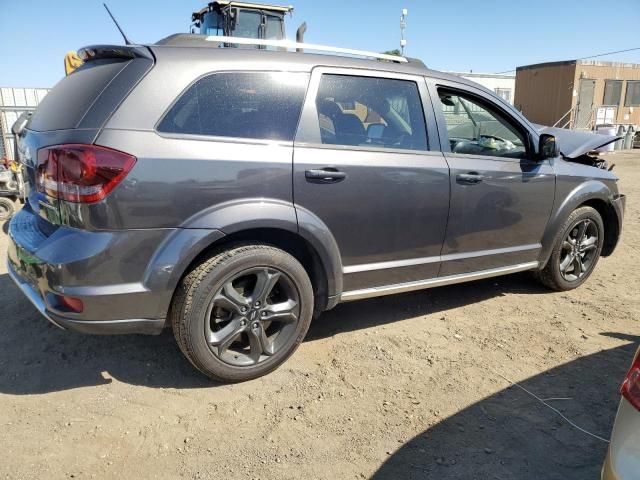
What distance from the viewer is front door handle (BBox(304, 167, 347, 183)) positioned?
2.82 m

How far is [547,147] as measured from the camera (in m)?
3.80

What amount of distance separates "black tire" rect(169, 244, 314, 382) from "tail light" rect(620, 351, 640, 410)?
69.5 inches

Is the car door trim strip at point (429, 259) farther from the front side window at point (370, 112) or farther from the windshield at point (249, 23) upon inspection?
the windshield at point (249, 23)

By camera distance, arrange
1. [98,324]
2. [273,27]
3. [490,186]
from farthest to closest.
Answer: [273,27], [490,186], [98,324]

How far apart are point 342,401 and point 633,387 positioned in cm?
156

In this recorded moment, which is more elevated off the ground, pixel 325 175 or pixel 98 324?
pixel 325 175

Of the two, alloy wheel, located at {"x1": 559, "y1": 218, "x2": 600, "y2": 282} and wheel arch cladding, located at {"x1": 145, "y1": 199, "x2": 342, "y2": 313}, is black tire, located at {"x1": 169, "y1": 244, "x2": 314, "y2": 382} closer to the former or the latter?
wheel arch cladding, located at {"x1": 145, "y1": 199, "x2": 342, "y2": 313}

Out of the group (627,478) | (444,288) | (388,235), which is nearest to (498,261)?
(444,288)

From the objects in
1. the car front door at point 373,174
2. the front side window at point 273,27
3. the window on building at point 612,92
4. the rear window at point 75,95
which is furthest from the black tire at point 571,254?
the window on building at point 612,92

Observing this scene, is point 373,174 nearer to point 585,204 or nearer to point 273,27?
→ point 585,204

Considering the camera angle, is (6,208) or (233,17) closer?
(6,208)

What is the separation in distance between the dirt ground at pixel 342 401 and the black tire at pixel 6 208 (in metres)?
4.62

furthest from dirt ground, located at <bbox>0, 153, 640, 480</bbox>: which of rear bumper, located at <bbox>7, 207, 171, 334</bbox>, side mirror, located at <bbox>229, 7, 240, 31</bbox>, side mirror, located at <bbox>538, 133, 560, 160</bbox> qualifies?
side mirror, located at <bbox>229, 7, 240, 31</bbox>

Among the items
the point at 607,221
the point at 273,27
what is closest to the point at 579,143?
the point at 607,221
